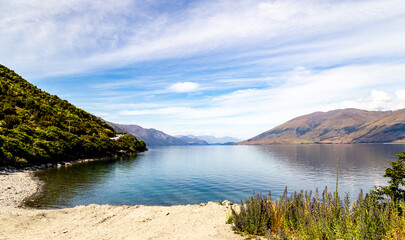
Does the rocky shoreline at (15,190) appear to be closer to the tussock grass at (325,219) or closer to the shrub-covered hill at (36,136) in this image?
the shrub-covered hill at (36,136)

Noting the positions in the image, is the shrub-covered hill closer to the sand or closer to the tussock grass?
the sand

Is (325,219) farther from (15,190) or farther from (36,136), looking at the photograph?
(36,136)

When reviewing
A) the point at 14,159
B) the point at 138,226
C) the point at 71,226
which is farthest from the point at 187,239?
the point at 14,159

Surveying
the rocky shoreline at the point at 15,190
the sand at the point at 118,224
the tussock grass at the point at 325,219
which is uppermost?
the tussock grass at the point at 325,219

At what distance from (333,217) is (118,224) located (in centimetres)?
1314

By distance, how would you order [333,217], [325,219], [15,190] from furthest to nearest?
[15,190]
[333,217]
[325,219]

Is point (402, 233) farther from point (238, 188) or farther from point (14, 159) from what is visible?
point (14, 159)

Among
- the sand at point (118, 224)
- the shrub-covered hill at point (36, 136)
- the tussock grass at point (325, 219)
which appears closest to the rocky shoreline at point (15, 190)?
the sand at point (118, 224)

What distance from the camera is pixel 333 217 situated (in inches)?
351

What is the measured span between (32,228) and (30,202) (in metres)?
13.3

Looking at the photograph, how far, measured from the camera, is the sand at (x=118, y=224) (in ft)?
39.0

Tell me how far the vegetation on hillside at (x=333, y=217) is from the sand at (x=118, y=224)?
4.66 feet

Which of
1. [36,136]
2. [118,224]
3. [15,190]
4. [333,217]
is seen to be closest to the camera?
[333,217]

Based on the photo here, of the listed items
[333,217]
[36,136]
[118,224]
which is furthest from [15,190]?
[36,136]
